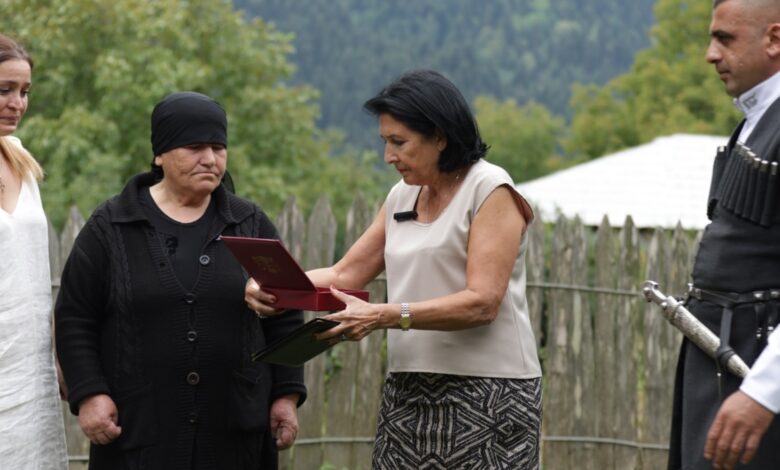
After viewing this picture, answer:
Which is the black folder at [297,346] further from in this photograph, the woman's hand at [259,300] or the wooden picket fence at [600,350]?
the wooden picket fence at [600,350]

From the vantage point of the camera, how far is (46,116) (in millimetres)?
23641

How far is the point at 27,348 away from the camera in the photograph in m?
4.27

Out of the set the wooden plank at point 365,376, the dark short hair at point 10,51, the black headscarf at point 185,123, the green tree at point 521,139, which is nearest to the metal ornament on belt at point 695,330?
the black headscarf at point 185,123

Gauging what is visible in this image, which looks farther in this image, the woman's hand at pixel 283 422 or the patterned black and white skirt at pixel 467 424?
the woman's hand at pixel 283 422

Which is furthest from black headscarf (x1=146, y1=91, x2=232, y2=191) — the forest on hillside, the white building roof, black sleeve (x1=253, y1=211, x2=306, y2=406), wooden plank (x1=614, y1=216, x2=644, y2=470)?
the forest on hillside

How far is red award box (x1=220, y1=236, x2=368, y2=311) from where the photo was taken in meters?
3.88

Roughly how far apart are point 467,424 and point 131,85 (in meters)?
18.7

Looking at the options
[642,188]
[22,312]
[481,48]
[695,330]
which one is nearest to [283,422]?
[22,312]

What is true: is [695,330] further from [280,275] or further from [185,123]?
[185,123]

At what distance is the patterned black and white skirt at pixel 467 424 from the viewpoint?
4129 millimetres

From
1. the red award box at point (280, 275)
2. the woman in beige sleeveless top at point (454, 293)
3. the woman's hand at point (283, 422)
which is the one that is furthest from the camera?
the woman's hand at point (283, 422)

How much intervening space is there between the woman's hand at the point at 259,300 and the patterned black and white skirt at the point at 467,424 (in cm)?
48

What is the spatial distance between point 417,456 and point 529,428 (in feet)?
1.18

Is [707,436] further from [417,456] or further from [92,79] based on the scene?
[92,79]
